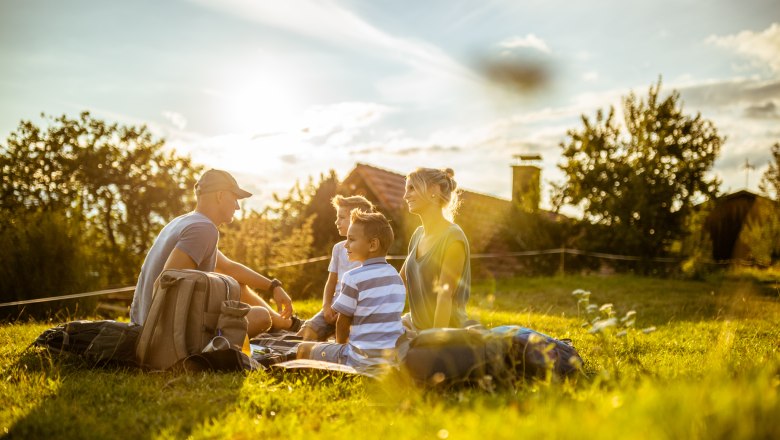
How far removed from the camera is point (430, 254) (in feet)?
16.5

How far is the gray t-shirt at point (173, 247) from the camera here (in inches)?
201

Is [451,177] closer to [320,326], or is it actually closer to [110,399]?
[320,326]

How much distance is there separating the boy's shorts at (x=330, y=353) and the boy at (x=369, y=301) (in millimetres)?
10

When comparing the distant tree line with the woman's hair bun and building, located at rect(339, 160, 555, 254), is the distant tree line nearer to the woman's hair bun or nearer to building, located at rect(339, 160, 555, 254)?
building, located at rect(339, 160, 555, 254)

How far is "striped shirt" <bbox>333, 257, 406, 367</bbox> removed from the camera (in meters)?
4.40

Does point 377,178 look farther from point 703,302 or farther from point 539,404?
point 539,404

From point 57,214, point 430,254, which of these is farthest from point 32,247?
point 430,254

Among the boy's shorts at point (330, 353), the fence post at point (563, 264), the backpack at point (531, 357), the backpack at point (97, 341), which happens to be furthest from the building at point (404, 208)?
the backpack at point (531, 357)

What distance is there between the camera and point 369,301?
4.41 metres

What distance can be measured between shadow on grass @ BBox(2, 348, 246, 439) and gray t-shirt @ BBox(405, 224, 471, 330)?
60.2 inches

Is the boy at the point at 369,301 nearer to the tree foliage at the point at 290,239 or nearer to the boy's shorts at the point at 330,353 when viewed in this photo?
the boy's shorts at the point at 330,353

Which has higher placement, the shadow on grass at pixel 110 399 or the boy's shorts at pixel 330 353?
the boy's shorts at pixel 330 353

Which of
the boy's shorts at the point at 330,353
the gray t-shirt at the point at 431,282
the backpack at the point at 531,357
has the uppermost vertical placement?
the gray t-shirt at the point at 431,282

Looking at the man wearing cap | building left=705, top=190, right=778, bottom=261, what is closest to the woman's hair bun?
the man wearing cap
